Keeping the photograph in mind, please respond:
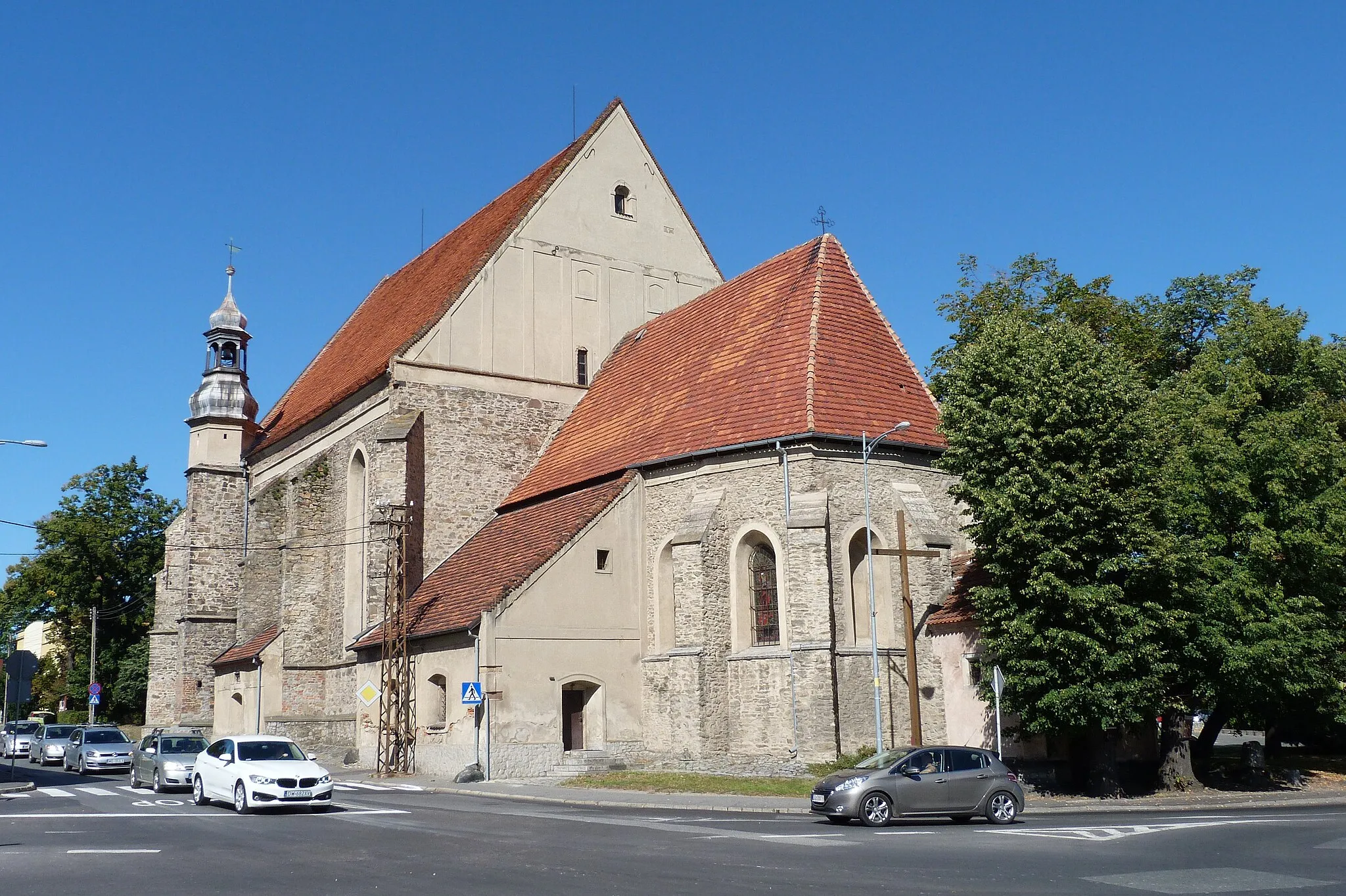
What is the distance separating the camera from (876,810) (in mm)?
17609

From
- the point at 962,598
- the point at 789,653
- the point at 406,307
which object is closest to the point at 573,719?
the point at 789,653

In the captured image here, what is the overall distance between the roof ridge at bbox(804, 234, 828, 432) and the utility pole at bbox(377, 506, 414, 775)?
11.5 m

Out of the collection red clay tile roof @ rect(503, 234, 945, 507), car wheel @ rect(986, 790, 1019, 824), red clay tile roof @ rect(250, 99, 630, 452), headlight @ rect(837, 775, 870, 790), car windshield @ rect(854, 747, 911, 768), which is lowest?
car wheel @ rect(986, 790, 1019, 824)

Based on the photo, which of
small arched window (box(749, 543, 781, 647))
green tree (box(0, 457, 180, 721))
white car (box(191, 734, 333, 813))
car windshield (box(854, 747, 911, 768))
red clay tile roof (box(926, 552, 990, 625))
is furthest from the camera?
green tree (box(0, 457, 180, 721))

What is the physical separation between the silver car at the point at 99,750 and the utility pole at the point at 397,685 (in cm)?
867

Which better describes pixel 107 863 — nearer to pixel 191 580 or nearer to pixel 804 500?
pixel 804 500

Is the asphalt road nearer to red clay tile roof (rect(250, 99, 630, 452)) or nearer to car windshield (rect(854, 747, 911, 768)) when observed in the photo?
car windshield (rect(854, 747, 911, 768))

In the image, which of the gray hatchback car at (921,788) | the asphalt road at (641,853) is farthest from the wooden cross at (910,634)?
the gray hatchback car at (921,788)

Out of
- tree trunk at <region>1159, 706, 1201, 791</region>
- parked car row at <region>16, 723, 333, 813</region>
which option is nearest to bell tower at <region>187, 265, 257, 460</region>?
parked car row at <region>16, 723, 333, 813</region>

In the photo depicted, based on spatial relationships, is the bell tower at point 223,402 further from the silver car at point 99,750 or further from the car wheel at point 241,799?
the car wheel at point 241,799

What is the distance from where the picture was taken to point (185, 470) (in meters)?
43.5

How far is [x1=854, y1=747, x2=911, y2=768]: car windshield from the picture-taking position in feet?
59.3

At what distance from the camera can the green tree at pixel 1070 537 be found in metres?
22.1

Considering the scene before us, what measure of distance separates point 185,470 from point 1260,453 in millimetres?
35811
